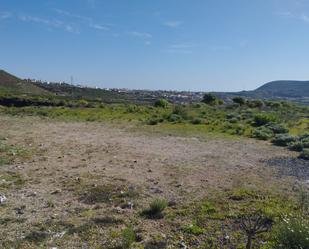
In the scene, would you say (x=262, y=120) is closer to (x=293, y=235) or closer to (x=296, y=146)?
(x=296, y=146)

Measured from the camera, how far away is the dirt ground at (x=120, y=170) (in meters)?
7.08

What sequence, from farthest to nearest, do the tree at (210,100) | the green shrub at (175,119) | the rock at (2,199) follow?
the tree at (210,100)
the green shrub at (175,119)
the rock at (2,199)

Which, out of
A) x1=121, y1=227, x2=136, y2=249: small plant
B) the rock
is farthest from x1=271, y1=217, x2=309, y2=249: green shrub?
the rock

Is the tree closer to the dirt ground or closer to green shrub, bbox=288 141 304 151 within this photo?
the dirt ground

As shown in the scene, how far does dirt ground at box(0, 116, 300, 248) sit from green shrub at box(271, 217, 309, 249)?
2.29 meters

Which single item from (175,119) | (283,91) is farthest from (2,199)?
(283,91)

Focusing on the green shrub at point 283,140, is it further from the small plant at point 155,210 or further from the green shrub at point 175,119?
the small plant at point 155,210

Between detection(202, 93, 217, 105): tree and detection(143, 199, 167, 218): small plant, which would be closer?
detection(143, 199, 167, 218): small plant

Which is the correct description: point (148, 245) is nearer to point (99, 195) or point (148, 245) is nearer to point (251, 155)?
point (99, 195)

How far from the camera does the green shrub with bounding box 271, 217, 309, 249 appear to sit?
4430 mm

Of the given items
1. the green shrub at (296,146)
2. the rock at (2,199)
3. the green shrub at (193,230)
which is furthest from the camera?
the green shrub at (296,146)

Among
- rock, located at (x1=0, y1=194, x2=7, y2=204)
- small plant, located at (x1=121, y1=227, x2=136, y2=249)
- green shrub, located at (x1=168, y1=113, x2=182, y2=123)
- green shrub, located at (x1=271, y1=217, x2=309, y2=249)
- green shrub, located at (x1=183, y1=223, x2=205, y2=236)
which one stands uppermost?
green shrub, located at (x1=271, y1=217, x2=309, y2=249)

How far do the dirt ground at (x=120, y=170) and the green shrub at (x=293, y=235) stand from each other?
2.29 metres

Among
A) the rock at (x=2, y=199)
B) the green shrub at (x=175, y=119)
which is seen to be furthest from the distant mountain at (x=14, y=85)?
the rock at (x=2, y=199)
